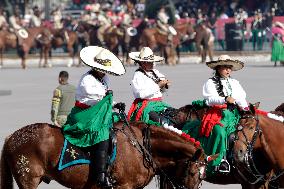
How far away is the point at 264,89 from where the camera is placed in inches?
1219

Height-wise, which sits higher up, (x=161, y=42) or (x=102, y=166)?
(x=102, y=166)

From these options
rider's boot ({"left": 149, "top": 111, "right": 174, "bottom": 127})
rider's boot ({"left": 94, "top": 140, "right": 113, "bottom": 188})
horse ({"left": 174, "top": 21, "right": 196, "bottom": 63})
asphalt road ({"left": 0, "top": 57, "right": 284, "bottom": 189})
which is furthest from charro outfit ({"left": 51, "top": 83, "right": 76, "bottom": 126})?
horse ({"left": 174, "top": 21, "right": 196, "bottom": 63})

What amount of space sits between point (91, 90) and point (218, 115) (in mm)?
1805

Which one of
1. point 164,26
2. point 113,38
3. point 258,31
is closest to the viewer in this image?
point 113,38

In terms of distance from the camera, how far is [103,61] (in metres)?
12.5

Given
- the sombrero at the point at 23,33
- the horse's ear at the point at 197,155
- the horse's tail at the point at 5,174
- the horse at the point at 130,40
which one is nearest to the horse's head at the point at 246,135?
the horse's ear at the point at 197,155

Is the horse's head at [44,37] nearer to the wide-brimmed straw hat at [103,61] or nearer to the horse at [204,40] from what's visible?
the horse at [204,40]

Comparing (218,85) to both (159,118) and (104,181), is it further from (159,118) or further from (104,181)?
(104,181)

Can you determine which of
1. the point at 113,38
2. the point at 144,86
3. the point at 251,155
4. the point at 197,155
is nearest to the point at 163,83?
the point at 144,86

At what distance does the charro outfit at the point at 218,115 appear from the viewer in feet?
43.8

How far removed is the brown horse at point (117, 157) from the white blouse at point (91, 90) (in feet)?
1.38

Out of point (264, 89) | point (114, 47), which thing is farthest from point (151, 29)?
point (264, 89)

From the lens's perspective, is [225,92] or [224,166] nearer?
[224,166]

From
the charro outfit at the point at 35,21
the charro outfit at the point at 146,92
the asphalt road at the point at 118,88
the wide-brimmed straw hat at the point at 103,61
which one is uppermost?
the wide-brimmed straw hat at the point at 103,61
